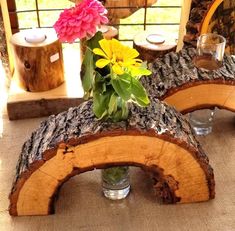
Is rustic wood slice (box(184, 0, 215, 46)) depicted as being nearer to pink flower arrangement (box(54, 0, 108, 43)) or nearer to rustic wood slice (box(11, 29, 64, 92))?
rustic wood slice (box(11, 29, 64, 92))

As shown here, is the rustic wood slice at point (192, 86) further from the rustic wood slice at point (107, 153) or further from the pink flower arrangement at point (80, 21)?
the pink flower arrangement at point (80, 21)

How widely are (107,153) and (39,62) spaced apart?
0.72 m

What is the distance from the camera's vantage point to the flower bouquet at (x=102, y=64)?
0.98 meters

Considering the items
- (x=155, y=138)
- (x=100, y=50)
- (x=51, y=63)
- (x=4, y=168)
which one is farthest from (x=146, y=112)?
(x=51, y=63)

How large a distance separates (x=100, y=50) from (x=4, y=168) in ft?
2.22

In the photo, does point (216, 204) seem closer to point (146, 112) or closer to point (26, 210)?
point (146, 112)

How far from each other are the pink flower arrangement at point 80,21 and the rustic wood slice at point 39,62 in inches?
29.0

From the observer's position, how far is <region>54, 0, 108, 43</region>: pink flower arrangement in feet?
3.21

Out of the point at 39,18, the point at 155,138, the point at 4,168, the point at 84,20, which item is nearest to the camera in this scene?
the point at 84,20

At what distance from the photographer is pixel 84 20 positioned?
977 millimetres

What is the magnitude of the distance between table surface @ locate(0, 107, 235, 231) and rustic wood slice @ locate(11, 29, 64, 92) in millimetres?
413

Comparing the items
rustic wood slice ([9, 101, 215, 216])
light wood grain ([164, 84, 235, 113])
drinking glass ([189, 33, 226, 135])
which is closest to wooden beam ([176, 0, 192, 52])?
drinking glass ([189, 33, 226, 135])

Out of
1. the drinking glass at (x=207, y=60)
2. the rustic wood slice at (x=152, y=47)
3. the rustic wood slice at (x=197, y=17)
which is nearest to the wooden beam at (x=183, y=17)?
the rustic wood slice at (x=197, y=17)

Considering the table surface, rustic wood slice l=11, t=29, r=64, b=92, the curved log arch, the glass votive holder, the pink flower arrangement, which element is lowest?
the table surface
